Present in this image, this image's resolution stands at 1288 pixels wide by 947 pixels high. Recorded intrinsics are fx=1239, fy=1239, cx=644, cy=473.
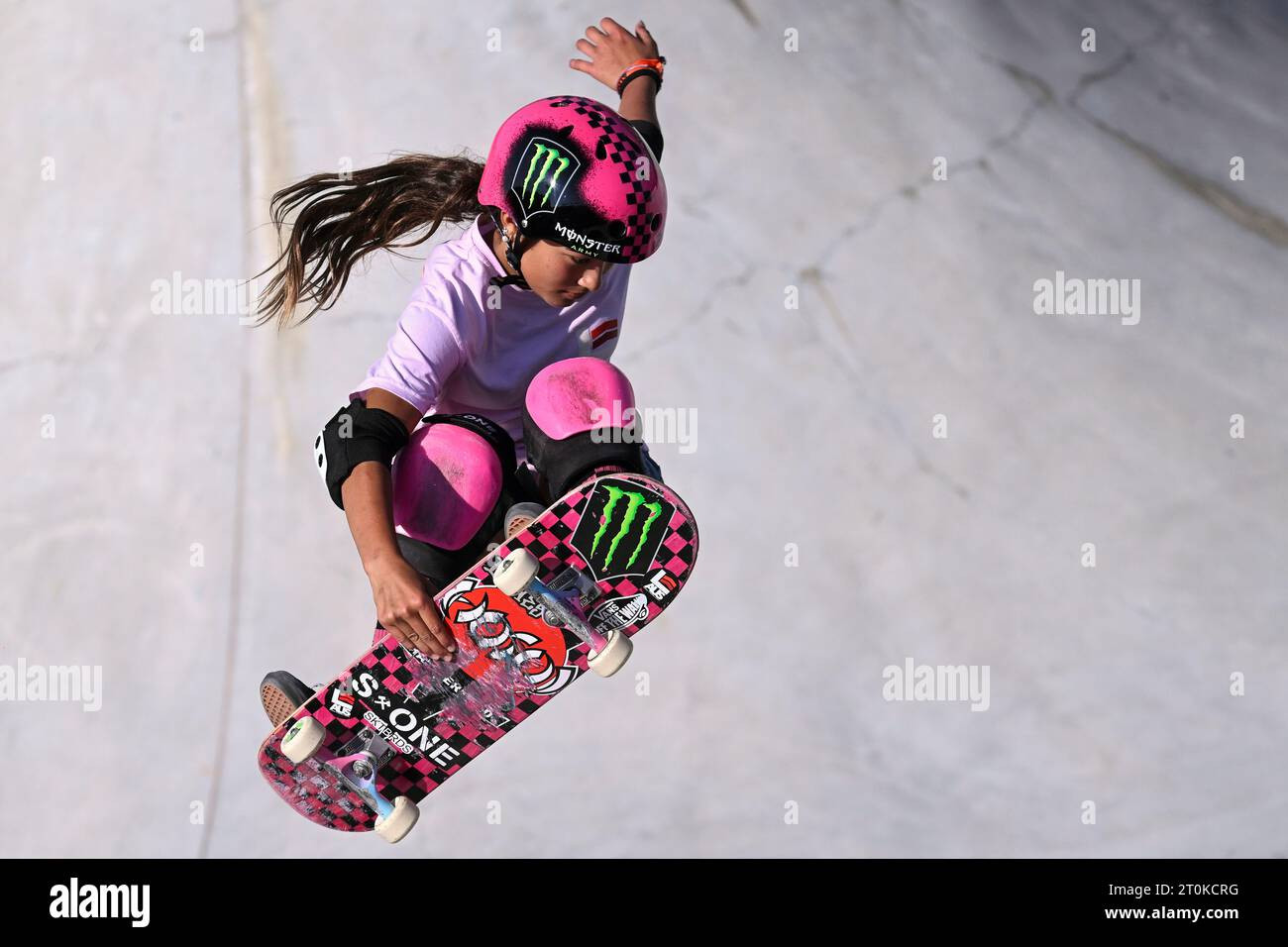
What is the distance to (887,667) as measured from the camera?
4.21 metres

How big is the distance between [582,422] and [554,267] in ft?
0.95

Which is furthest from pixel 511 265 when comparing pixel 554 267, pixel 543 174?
pixel 543 174

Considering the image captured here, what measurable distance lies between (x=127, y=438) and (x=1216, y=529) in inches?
153

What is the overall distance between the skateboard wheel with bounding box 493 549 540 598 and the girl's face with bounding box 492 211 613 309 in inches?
19.6

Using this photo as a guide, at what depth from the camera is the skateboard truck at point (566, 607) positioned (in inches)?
87.9

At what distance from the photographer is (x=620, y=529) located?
91.7 inches

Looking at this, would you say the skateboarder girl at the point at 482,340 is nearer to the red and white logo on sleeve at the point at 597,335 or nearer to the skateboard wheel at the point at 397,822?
the red and white logo on sleeve at the point at 597,335

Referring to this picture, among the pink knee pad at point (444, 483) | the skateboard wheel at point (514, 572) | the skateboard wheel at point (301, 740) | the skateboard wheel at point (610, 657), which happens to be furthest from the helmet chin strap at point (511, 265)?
the skateboard wheel at point (301, 740)

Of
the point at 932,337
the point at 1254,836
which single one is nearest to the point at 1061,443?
the point at 932,337

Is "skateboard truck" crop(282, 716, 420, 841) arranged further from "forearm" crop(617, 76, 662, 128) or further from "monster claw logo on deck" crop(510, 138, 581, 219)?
"forearm" crop(617, 76, 662, 128)

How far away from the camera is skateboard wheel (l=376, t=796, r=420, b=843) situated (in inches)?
97.8

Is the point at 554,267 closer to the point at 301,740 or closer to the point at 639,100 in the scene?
the point at 639,100

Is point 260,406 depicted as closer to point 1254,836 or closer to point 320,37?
point 320,37

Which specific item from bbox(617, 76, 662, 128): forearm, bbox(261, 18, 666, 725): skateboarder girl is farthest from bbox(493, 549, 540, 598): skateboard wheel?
bbox(617, 76, 662, 128): forearm
